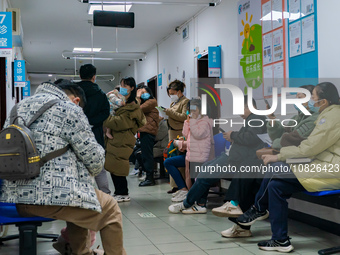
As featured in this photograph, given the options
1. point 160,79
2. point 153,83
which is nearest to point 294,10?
point 160,79

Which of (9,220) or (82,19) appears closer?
(9,220)

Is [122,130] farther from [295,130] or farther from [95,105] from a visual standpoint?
[295,130]

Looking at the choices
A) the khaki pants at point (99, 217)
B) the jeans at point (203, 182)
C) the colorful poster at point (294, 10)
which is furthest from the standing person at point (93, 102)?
the colorful poster at point (294, 10)

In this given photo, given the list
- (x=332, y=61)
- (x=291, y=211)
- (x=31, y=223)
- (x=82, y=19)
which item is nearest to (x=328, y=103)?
(x=332, y=61)

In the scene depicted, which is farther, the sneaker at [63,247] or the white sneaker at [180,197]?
the white sneaker at [180,197]

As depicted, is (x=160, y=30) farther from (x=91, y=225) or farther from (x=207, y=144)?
(x=91, y=225)

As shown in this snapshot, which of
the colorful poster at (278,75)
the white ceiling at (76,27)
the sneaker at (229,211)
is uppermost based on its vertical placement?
the white ceiling at (76,27)

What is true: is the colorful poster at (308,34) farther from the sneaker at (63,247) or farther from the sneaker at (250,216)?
the sneaker at (63,247)

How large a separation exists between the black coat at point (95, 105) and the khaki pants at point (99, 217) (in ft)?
6.81

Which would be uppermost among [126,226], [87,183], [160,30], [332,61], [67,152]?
[160,30]

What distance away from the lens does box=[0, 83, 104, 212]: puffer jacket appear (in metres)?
2.22

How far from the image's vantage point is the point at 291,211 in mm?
4605

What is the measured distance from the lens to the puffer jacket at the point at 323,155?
3.26m

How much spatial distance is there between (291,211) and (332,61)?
5.29 ft
